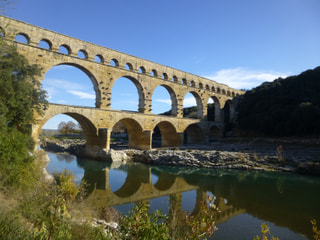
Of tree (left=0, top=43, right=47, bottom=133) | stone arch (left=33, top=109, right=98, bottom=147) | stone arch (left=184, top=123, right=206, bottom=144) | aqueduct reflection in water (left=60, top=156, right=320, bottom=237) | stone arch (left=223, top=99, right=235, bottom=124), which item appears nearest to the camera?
aqueduct reflection in water (left=60, top=156, right=320, bottom=237)

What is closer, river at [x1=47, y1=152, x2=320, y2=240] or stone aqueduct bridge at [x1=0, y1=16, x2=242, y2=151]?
river at [x1=47, y1=152, x2=320, y2=240]

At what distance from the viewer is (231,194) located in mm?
8656

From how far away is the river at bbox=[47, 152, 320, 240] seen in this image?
5746 mm

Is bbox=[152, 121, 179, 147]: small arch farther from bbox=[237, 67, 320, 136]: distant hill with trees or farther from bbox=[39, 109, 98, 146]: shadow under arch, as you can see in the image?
bbox=[237, 67, 320, 136]: distant hill with trees

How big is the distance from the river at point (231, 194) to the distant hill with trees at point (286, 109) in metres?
9.21

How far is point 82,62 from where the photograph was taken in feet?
54.8

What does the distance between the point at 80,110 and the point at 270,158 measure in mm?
13758

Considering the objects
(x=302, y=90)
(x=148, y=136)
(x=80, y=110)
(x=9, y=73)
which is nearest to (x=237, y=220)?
(x=9, y=73)

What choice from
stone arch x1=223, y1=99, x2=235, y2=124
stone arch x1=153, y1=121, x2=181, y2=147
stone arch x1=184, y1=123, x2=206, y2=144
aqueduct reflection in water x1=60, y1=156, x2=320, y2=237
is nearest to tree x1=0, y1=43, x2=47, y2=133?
aqueduct reflection in water x1=60, y1=156, x2=320, y2=237

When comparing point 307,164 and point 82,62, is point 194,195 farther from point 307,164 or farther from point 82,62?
point 82,62

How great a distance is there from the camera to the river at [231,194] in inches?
226

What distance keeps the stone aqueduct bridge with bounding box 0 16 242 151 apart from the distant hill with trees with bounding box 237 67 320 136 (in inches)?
199

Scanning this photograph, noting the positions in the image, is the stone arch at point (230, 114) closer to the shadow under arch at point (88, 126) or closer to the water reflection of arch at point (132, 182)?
the shadow under arch at point (88, 126)

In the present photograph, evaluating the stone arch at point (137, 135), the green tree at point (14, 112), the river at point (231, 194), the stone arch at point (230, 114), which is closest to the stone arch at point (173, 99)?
the stone arch at point (137, 135)
